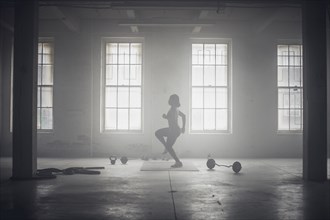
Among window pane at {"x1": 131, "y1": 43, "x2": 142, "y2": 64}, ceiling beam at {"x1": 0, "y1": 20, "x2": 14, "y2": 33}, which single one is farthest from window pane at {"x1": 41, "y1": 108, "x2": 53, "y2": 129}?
window pane at {"x1": 131, "y1": 43, "x2": 142, "y2": 64}

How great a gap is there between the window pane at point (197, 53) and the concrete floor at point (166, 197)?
18.2 feet

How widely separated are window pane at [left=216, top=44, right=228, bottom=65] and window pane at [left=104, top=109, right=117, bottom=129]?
12.6 feet

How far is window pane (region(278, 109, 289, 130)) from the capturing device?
1281 cm

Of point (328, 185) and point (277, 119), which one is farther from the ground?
point (277, 119)

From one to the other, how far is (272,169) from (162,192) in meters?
4.23

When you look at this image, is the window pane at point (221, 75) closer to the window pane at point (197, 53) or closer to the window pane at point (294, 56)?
the window pane at point (197, 53)

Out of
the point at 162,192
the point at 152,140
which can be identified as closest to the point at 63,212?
the point at 162,192

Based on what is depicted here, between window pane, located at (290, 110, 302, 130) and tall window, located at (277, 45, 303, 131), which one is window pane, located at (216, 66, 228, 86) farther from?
window pane, located at (290, 110, 302, 130)

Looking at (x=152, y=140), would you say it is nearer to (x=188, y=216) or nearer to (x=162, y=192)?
(x=162, y=192)

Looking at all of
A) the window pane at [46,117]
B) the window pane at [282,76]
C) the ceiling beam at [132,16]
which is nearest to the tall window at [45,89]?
the window pane at [46,117]

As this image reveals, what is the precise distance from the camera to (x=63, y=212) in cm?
445

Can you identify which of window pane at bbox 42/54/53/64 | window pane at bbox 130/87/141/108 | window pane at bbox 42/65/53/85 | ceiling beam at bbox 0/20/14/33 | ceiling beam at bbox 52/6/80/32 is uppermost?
ceiling beam at bbox 52/6/80/32

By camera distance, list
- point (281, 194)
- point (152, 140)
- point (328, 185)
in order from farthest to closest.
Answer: point (152, 140) → point (328, 185) → point (281, 194)

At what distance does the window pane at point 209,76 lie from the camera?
42.2 feet
